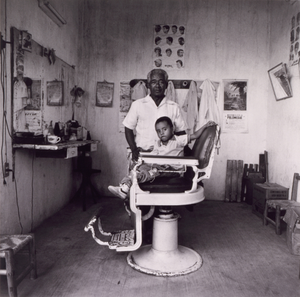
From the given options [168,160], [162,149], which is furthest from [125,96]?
[168,160]

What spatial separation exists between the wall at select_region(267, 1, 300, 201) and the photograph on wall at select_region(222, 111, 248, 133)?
0.37 m

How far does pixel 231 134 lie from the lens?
4957 millimetres

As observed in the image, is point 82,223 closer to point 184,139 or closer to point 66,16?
point 184,139

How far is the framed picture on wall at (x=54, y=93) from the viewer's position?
3.65m

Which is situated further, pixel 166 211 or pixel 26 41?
pixel 26 41

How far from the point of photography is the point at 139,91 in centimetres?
488

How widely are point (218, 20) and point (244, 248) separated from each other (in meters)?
3.63

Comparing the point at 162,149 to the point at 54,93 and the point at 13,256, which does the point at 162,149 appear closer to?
the point at 13,256

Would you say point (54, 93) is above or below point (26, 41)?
below

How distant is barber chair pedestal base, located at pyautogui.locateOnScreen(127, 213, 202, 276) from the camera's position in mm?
2402

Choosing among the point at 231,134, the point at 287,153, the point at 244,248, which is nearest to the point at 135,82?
the point at 231,134

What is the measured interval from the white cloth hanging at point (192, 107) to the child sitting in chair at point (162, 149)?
1.95 m

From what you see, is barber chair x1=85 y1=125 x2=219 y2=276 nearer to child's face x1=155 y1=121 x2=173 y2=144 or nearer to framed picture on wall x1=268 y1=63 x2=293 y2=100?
child's face x1=155 y1=121 x2=173 y2=144

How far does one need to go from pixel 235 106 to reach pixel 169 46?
1464 mm
